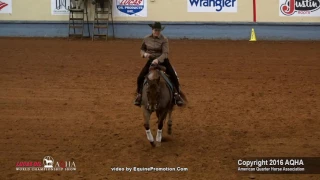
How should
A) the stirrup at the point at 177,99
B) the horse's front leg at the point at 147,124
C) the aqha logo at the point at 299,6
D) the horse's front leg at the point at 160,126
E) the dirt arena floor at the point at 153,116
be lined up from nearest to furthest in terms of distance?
the dirt arena floor at the point at 153,116, the horse's front leg at the point at 147,124, the horse's front leg at the point at 160,126, the stirrup at the point at 177,99, the aqha logo at the point at 299,6

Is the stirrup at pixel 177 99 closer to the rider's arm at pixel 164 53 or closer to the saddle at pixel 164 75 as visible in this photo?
the saddle at pixel 164 75

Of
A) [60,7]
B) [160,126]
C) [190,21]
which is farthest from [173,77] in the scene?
[60,7]

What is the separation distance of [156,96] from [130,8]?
1894 centimetres

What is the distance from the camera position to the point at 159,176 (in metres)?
8.02

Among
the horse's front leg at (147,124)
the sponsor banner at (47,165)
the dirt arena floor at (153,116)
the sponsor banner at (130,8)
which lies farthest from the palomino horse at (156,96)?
the sponsor banner at (130,8)

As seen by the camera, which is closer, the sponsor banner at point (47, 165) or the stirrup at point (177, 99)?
the sponsor banner at point (47, 165)

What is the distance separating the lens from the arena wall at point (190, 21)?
27031 millimetres

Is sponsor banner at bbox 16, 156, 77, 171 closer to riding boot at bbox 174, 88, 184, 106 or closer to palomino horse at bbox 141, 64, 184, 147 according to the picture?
palomino horse at bbox 141, 64, 184, 147

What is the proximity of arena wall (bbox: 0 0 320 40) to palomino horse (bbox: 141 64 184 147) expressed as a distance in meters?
17.9

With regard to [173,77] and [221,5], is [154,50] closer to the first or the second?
[173,77]

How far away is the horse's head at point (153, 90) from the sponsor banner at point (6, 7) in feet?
68.1

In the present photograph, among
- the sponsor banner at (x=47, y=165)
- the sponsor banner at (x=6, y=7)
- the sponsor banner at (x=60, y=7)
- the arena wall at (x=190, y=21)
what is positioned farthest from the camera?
the sponsor banner at (x=6, y=7)

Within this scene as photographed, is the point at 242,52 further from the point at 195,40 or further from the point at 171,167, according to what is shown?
the point at 171,167

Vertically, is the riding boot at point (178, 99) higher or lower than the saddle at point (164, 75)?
lower
